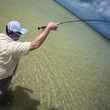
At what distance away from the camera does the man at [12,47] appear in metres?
2.82

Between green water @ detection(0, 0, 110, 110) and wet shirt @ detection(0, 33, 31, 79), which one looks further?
green water @ detection(0, 0, 110, 110)

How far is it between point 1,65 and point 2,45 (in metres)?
0.22

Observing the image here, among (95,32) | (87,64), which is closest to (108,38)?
(95,32)

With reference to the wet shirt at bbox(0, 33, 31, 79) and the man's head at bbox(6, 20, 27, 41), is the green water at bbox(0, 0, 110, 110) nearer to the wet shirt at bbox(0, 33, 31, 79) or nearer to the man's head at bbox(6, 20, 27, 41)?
the wet shirt at bbox(0, 33, 31, 79)

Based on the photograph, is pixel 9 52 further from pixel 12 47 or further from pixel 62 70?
pixel 62 70

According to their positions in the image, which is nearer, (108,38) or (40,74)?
(40,74)

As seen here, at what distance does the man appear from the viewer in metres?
2.82

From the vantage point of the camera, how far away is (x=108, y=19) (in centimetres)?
551

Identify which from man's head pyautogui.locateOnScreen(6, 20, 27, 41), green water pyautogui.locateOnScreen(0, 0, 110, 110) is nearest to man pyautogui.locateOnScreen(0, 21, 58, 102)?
man's head pyautogui.locateOnScreen(6, 20, 27, 41)

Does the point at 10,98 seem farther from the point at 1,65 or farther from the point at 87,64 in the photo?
the point at 87,64

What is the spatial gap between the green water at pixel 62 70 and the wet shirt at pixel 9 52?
498 mm

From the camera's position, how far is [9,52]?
294cm

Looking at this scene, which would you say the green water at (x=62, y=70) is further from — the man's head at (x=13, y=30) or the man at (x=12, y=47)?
the man's head at (x=13, y=30)

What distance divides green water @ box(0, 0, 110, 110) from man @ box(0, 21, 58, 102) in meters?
0.45
